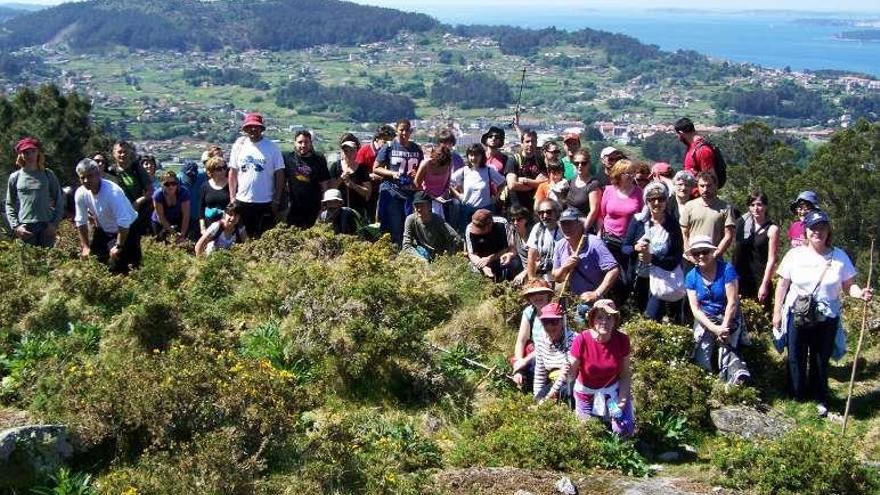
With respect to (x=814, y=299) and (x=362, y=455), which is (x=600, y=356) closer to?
(x=362, y=455)

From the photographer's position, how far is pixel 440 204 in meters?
10.5

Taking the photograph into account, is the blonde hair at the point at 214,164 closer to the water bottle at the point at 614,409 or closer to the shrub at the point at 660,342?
the shrub at the point at 660,342

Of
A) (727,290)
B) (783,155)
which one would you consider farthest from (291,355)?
(783,155)

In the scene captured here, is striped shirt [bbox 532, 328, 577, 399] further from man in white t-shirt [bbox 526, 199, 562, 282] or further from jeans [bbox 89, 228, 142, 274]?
jeans [bbox 89, 228, 142, 274]

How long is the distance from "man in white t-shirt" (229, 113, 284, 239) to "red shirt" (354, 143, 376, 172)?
134cm

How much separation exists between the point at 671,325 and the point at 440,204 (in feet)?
11.0

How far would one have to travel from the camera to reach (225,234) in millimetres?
10461

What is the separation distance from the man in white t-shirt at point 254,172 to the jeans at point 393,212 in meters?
1.24

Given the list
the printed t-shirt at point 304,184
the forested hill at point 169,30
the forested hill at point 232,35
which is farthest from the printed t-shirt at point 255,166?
the forested hill at point 169,30

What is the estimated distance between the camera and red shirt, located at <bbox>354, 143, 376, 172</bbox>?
11438 mm

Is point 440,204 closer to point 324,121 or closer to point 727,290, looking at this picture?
point 727,290

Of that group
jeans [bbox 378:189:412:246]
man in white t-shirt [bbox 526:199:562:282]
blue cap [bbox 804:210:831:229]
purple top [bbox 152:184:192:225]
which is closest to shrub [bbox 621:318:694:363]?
man in white t-shirt [bbox 526:199:562:282]

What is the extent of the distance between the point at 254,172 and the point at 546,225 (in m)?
3.60

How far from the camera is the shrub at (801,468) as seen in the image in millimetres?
5805
